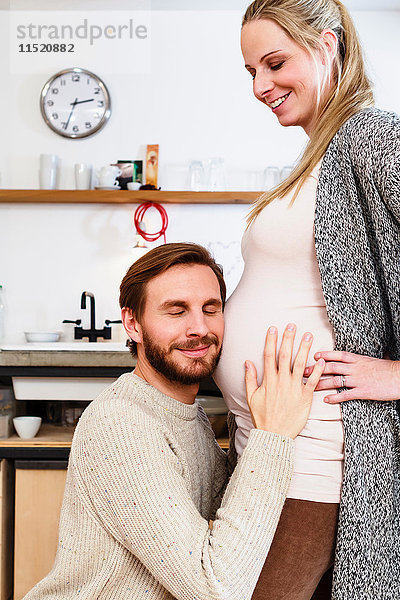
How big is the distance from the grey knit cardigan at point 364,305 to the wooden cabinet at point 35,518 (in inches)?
54.4

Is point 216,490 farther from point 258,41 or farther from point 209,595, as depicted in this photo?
point 258,41

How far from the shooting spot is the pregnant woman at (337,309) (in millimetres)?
1005

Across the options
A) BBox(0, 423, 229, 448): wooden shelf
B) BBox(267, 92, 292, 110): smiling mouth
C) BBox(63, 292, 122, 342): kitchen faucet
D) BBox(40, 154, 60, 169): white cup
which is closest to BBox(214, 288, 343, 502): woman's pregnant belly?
BBox(267, 92, 292, 110): smiling mouth

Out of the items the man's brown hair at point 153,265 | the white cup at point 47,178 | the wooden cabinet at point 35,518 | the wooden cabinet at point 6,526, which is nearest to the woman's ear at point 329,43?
the man's brown hair at point 153,265

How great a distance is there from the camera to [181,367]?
46.6 inches

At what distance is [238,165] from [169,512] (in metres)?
2.28

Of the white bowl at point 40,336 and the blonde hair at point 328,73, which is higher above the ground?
the blonde hair at point 328,73

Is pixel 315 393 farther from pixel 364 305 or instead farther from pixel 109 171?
pixel 109 171

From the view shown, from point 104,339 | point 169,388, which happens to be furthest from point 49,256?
point 169,388

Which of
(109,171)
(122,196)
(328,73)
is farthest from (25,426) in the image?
(328,73)

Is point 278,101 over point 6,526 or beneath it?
over

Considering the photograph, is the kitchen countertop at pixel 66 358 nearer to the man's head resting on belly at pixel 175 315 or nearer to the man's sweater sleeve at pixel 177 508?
the man's head resting on belly at pixel 175 315

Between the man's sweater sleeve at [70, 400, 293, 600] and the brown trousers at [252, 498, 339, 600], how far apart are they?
0.05 metres

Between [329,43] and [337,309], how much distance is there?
1.55 ft
